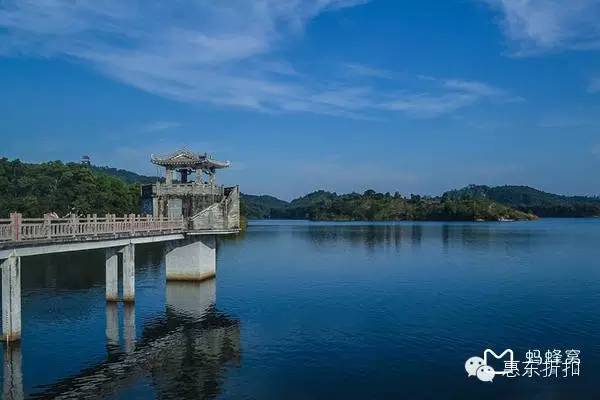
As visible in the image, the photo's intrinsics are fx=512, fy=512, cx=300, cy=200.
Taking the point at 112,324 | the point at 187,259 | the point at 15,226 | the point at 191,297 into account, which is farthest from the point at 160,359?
the point at 187,259

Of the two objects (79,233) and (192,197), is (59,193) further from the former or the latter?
(79,233)

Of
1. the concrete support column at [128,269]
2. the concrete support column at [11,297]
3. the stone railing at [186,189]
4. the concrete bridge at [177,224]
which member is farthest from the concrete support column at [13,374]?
the stone railing at [186,189]

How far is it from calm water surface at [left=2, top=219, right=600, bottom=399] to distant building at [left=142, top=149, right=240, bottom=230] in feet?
20.5

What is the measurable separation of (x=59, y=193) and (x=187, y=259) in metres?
46.5

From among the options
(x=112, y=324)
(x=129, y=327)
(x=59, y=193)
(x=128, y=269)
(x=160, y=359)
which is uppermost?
(x=59, y=193)

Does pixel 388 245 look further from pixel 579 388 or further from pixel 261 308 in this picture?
pixel 579 388

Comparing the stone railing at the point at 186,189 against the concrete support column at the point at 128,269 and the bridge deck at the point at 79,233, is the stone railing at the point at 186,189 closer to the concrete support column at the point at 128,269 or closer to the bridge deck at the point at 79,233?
the bridge deck at the point at 79,233

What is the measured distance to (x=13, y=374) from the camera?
23141mm

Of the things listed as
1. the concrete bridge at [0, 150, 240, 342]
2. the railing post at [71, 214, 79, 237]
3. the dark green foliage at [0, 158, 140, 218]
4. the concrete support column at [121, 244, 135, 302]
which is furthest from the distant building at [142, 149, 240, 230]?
the dark green foliage at [0, 158, 140, 218]

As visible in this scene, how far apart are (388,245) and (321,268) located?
35.6 meters

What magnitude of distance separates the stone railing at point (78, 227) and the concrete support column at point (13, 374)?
5589mm

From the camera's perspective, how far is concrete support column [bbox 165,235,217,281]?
45250mm

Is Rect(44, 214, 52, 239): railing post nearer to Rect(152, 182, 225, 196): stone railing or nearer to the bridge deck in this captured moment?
the bridge deck

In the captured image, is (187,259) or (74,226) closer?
(74,226)
